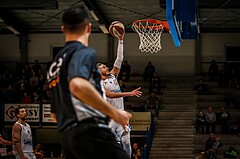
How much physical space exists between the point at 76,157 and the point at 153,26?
39.4 ft

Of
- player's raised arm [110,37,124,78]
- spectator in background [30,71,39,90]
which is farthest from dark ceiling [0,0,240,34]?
player's raised arm [110,37,124,78]

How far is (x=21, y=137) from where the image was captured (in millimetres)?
10805

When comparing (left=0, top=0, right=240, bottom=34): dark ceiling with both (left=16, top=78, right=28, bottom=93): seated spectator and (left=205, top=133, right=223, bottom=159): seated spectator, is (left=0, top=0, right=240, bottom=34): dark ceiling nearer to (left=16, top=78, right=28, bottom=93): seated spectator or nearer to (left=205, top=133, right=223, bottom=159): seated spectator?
(left=16, top=78, right=28, bottom=93): seated spectator

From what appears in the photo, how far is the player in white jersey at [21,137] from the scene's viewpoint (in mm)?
10500

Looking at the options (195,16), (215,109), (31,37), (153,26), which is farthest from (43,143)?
(195,16)

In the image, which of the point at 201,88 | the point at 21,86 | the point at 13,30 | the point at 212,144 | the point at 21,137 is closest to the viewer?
the point at 21,137

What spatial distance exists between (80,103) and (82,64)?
0.31 metres

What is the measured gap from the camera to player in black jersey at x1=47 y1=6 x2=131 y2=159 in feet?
13.4

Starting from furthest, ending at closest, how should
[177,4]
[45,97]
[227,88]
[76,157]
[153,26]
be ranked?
[227,88], [45,97], [153,26], [177,4], [76,157]

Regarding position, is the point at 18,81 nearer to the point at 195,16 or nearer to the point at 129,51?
the point at 129,51

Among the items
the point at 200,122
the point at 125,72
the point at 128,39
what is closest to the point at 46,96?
the point at 125,72

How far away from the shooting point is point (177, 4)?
11.8 metres

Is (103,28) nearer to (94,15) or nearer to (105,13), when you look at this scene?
(105,13)

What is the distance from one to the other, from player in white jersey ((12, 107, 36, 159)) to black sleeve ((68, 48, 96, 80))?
21.4 feet
